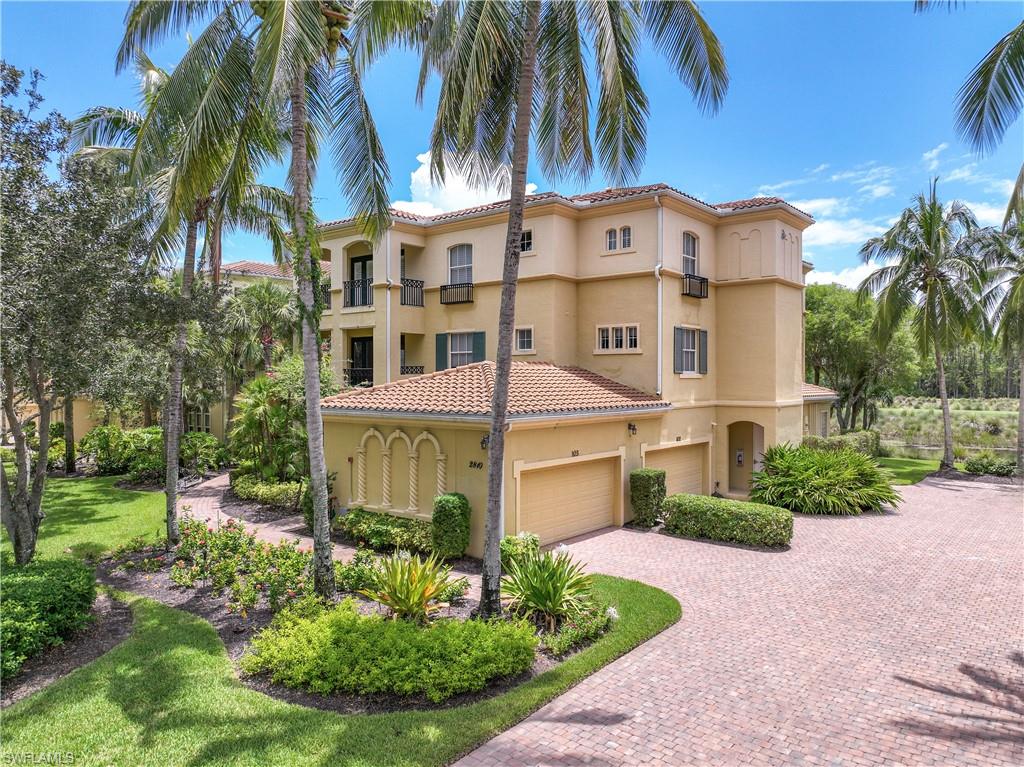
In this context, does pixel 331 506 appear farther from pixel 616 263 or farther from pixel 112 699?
pixel 616 263

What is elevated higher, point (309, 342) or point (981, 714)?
point (309, 342)

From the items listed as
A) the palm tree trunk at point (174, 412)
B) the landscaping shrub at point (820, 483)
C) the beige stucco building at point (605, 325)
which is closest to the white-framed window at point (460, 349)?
the beige stucco building at point (605, 325)

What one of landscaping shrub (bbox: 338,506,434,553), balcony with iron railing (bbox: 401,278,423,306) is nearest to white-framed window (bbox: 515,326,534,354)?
balcony with iron railing (bbox: 401,278,423,306)

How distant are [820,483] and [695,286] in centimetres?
757

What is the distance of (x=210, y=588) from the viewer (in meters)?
11.7

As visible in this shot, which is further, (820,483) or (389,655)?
(820,483)

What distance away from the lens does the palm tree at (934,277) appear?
27750 mm

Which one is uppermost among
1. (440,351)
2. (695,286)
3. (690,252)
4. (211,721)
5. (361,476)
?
(690,252)

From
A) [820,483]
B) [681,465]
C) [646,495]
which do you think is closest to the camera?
[646,495]

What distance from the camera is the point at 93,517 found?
18.6 m

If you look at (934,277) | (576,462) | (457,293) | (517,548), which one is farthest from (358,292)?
(934,277)

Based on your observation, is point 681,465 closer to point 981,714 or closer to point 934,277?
point 981,714

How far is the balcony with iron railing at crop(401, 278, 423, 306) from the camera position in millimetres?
23562

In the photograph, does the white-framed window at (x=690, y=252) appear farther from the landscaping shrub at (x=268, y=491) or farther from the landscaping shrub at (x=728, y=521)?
the landscaping shrub at (x=268, y=491)
